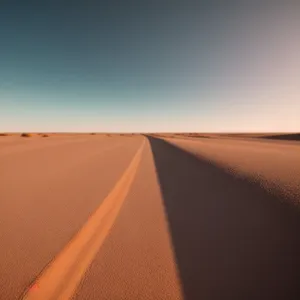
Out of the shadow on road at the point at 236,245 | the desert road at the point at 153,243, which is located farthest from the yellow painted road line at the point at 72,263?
the shadow on road at the point at 236,245

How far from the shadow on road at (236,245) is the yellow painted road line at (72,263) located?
43.7 inches

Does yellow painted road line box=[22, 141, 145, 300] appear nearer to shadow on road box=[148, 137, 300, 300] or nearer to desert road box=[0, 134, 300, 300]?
desert road box=[0, 134, 300, 300]

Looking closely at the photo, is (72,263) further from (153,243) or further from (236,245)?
(236,245)

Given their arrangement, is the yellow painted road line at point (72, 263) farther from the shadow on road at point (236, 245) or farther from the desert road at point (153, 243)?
the shadow on road at point (236, 245)

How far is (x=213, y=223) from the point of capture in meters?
3.26

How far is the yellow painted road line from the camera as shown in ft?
6.07

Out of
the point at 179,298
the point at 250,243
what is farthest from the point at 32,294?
the point at 250,243

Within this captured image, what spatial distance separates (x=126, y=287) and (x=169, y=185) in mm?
4084

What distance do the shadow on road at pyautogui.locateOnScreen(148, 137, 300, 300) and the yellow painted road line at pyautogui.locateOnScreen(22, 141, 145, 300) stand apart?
3.64 ft

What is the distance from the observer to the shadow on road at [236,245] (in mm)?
1914

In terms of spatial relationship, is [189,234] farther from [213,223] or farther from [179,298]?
[179,298]

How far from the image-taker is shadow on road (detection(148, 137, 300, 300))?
1.91 meters

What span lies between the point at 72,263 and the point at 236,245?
2151 millimetres

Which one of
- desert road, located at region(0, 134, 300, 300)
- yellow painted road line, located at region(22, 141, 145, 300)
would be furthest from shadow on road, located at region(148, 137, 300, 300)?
yellow painted road line, located at region(22, 141, 145, 300)
